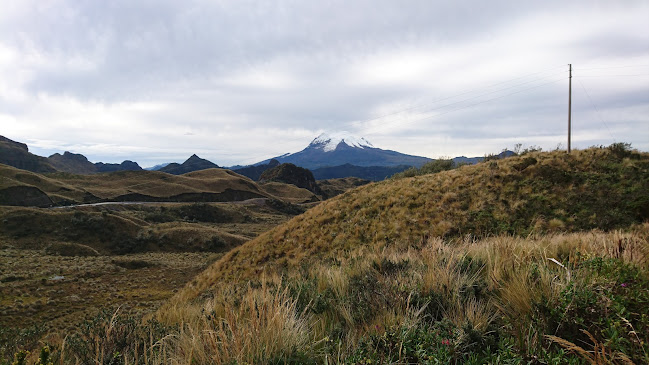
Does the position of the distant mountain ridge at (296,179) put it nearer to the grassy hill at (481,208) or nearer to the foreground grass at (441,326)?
the grassy hill at (481,208)

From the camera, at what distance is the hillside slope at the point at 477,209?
41.7 feet

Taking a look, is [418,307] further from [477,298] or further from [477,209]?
[477,209]

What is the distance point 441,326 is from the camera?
2.74 metres

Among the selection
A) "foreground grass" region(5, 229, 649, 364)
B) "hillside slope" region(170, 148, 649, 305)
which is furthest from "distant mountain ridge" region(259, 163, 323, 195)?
"foreground grass" region(5, 229, 649, 364)

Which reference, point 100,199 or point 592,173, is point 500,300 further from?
point 100,199

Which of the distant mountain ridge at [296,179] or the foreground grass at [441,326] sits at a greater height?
the foreground grass at [441,326]

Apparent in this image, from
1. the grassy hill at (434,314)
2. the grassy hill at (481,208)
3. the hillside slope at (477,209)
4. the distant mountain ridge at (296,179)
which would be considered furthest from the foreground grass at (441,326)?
the distant mountain ridge at (296,179)

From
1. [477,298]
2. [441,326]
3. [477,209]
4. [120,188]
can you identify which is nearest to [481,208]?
[477,209]

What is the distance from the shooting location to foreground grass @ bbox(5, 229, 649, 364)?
7.47ft

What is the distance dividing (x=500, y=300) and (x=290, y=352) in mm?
2469

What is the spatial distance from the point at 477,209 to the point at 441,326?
43.7 ft

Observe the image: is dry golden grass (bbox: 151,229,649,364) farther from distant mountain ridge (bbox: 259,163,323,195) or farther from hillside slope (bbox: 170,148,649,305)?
distant mountain ridge (bbox: 259,163,323,195)

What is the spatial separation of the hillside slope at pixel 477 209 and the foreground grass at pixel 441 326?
754 cm

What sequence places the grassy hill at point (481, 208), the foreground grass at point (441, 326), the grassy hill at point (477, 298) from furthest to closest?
the grassy hill at point (481, 208), the grassy hill at point (477, 298), the foreground grass at point (441, 326)
